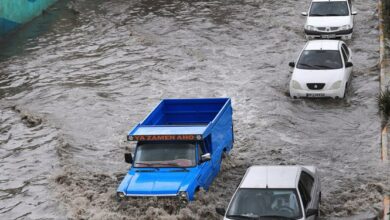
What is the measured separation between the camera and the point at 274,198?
12531mm

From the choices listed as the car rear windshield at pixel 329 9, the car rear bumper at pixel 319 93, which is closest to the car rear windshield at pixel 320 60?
the car rear bumper at pixel 319 93

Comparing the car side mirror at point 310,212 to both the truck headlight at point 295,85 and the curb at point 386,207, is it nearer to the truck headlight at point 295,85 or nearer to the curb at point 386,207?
the curb at point 386,207

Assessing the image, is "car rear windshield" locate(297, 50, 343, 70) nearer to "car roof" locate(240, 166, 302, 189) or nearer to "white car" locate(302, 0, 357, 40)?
"white car" locate(302, 0, 357, 40)

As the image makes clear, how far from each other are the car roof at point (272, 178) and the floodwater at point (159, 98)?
1.54 metres

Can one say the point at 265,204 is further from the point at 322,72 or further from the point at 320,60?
the point at 320,60

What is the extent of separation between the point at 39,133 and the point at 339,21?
13911mm

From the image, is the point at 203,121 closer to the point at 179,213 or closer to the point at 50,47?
the point at 179,213

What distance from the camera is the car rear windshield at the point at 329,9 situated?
30.3 metres

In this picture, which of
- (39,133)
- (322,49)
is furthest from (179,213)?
(322,49)

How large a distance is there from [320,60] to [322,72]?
2.68 ft

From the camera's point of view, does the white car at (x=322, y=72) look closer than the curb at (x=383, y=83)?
No

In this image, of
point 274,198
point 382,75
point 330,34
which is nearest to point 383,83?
point 382,75

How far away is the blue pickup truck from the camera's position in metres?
14.2

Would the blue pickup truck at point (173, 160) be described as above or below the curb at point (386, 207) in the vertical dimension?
above
